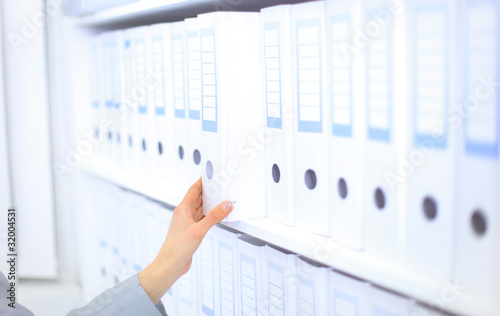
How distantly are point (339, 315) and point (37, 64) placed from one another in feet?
5.28

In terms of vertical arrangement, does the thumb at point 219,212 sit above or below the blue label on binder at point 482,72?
below

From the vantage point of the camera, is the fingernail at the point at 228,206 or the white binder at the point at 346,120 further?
the fingernail at the point at 228,206

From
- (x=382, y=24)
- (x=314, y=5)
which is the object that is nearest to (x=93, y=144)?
(x=314, y=5)

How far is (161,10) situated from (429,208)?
85 cm

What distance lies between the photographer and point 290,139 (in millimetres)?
907

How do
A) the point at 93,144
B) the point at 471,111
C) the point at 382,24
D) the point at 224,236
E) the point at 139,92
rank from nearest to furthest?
the point at 471,111
the point at 382,24
the point at 224,236
the point at 139,92
the point at 93,144

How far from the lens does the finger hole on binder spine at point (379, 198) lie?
28.8 inches

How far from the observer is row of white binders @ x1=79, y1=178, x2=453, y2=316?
84cm

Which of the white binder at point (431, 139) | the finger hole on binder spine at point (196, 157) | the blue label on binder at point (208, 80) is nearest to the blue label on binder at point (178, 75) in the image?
the finger hole on binder spine at point (196, 157)

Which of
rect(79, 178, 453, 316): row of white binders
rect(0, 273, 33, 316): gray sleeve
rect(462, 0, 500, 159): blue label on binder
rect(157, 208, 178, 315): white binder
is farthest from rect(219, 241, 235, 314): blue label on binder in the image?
rect(462, 0, 500, 159): blue label on binder

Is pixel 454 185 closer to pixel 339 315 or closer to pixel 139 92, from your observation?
pixel 339 315

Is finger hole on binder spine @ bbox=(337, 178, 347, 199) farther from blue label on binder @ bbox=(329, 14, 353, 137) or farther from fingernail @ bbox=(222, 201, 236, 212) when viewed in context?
fingernail @ bbox=(222, 201, 236, 212)

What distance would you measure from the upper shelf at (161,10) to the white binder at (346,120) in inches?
14.8

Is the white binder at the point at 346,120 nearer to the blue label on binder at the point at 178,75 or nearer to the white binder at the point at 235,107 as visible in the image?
the white binder at the point at 235,107
